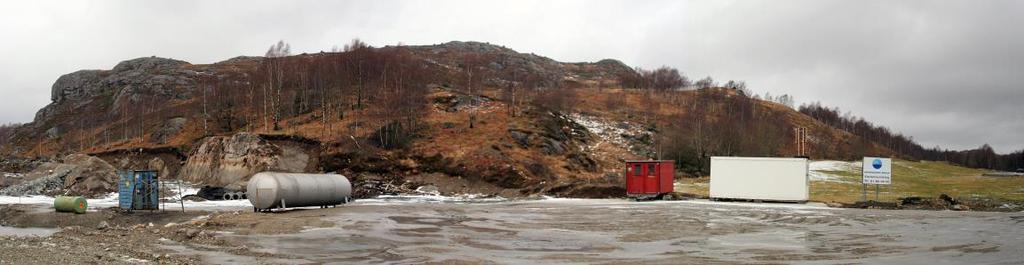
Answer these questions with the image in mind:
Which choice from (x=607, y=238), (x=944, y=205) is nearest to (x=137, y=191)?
(x=607, y=238)

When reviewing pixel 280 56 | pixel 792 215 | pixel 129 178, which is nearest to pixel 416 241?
pixel 792 215

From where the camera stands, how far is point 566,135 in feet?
266

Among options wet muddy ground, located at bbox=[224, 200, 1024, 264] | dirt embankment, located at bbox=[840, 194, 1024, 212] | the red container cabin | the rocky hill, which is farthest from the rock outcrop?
dirt embankment, located at bbox=[840, 194, 1024, 212]

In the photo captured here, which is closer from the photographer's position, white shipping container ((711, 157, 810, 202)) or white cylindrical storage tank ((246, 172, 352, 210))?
white cylindrical storage tank ((246, 172, 352, 210))

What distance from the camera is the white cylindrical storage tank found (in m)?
35.3

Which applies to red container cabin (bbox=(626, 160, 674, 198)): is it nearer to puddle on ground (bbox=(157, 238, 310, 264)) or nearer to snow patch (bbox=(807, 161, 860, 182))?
snow patch (bbox=(807, 161, 860, 182))

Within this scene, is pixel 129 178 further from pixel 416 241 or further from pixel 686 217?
pixel 686 217

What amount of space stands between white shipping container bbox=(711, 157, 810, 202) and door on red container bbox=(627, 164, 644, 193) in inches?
183

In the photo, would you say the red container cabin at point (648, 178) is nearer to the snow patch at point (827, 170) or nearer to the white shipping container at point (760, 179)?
the white shipping container at point (760, 179)

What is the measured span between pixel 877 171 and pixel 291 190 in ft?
109

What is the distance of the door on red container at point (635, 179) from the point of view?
4869 centimetres

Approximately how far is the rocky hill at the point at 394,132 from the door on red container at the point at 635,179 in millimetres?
3661

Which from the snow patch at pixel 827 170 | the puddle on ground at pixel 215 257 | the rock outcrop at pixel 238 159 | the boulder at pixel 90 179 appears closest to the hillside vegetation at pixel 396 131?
the rock outcrop at pixel 238 159

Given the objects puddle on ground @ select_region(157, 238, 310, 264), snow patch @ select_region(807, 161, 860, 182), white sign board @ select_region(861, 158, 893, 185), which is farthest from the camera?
snow patch @ select_region(807, 161, 860, 182)
